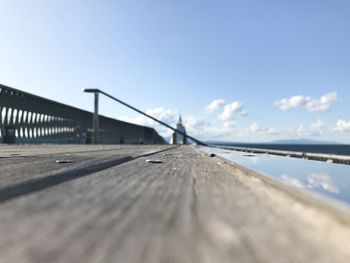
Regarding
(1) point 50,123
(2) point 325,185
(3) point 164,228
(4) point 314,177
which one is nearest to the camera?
(3) point 164,228

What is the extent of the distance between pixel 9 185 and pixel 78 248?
2761mm

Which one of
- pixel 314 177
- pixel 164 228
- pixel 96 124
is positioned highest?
pixel 96 124

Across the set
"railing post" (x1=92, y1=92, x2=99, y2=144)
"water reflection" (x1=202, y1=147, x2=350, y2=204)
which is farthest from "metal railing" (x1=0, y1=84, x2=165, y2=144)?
"water reflection" (x1=202, y1=147, x2=350, y2=204)

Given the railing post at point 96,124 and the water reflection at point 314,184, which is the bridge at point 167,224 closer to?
the water reflection at point 314,184

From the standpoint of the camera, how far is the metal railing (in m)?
70.6

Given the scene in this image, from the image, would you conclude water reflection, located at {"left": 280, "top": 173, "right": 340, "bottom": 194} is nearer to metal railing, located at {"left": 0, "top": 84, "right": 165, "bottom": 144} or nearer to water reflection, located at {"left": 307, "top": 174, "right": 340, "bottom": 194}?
water reflection, located at {"left": 307, "top": 174, "right": 340, "bottom": 194}

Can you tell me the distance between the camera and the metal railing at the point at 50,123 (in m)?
70.6

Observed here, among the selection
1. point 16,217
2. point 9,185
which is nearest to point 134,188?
point 9,185

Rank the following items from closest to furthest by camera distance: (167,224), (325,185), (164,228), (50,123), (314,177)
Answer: (164,228) < (167,224) < (325,185) < (314,177) < (50,123)

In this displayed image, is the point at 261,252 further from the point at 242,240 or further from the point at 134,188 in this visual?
the point at 134,188

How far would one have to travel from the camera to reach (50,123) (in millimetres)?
99688

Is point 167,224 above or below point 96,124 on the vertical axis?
below

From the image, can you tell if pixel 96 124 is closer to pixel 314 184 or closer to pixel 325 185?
pixel 314 184

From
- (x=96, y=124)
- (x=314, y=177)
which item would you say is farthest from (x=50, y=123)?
(x=314, y=177)
